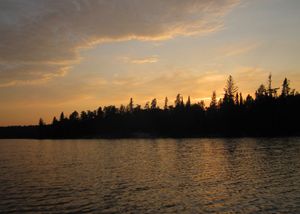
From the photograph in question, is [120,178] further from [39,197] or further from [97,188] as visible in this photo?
[39,197]

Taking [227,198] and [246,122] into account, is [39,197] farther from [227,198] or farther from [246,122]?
[246,122]

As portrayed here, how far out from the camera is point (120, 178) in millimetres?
48969

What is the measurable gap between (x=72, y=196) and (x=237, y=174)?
24533 millimetres

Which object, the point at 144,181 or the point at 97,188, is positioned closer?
the point at 97,188

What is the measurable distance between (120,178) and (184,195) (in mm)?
14871

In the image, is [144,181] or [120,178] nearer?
[144,181]

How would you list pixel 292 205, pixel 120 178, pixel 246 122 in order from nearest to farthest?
pixel 292 205 → pixel 120 178 → pixel 246 122

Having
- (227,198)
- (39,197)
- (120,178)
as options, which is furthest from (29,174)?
(227,198)

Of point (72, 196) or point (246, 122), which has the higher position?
point (246, 122)

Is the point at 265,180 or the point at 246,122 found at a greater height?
the point at 246,122

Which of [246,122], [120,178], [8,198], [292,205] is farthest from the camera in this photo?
[246,122]

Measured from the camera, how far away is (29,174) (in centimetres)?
5603

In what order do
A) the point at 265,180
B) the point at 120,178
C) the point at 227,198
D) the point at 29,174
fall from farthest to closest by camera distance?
the point at 29,174, the point at 120,178, the point at 265,180, the point at 227,198

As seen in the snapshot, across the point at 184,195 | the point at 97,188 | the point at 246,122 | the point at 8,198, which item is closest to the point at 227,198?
the point at 184,195
